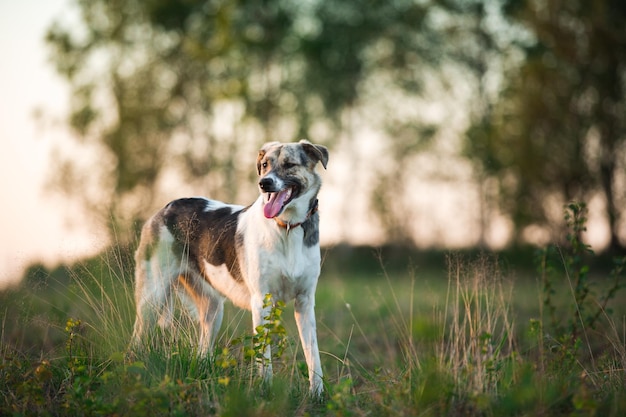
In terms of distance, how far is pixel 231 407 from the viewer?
4.22 metres

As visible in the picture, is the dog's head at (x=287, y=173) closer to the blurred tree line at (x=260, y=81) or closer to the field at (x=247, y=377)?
the field at (x=247, y=377)

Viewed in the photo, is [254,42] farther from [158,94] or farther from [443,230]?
[443,230]

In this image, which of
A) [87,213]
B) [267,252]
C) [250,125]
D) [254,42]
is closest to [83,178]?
[87,213]

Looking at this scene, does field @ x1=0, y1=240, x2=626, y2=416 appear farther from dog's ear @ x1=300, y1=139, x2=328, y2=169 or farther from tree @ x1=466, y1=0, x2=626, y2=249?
tree @ x1=466, y1=0, x2=626, y2=249

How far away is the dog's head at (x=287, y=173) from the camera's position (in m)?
5.45

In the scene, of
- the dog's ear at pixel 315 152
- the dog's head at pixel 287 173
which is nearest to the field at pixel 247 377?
the dog's head at pixel 287 173

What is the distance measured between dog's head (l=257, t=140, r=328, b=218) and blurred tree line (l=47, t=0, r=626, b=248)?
14.5m

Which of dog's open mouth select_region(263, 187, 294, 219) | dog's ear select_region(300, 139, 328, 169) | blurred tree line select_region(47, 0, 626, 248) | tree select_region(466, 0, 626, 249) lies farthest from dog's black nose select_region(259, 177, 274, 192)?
blurred tree line select_region(47, 0, 626, 248)

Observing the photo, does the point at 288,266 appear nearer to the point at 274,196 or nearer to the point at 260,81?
the point at 274,196

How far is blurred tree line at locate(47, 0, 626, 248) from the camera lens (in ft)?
67.2

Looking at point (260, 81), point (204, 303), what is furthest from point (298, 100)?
point (204, 303)

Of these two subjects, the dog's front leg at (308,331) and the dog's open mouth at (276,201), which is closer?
the dog's open mouth at (276,201)

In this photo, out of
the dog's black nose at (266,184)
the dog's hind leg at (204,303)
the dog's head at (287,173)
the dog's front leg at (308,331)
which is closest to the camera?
the dog's black nose at (266,184)

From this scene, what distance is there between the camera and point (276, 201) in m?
5.49
